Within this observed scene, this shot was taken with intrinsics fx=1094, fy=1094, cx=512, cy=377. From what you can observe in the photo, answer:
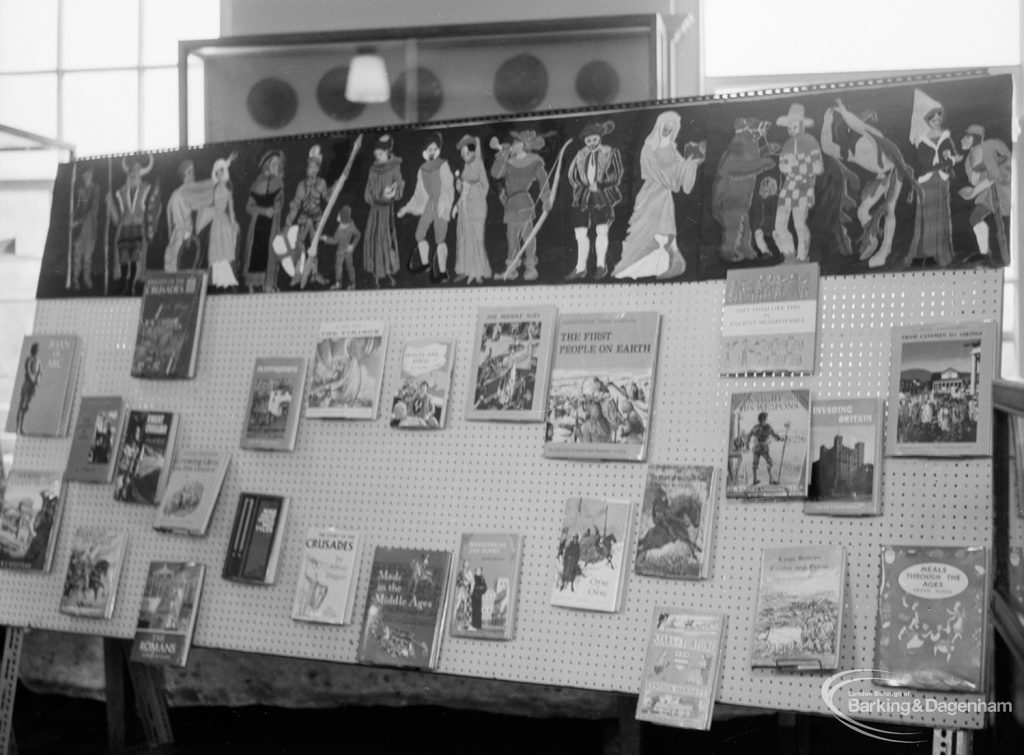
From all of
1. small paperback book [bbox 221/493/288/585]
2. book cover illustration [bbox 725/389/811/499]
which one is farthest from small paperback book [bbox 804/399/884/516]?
small paperback book [bbox 221/493/288/585]

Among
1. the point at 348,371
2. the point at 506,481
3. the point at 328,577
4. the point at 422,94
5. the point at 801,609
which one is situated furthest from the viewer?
the point at 422,94

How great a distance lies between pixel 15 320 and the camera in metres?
4.76

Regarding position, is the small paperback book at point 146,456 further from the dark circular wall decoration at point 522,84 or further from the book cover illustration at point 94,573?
the dark circular wall decoration at point 522,84

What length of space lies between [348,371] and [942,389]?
4.51 feet

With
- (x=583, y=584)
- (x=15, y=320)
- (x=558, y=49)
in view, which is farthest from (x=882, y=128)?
(x=15, y=320)

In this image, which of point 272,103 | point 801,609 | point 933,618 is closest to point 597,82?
point 272,103

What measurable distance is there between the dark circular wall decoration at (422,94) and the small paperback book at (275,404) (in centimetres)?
155

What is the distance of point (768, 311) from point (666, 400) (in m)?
0.29

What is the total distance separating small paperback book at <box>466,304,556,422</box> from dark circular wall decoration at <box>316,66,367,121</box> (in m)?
1.82

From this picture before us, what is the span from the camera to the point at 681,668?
221cm

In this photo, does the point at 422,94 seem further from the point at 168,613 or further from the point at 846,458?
the point at 846,458

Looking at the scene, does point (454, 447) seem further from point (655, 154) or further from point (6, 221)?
point (6, 221)

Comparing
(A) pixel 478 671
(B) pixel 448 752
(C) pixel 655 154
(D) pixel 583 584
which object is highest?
(C) pixel 655 154

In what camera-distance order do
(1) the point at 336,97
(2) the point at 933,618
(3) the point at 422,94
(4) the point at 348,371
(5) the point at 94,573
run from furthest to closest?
1. (1) the point at 336,97
2. (3) the point at 422,94
3. (5) the point at 94,573
4. (4) the point at 348,371
5. (2) the point at 933,618
